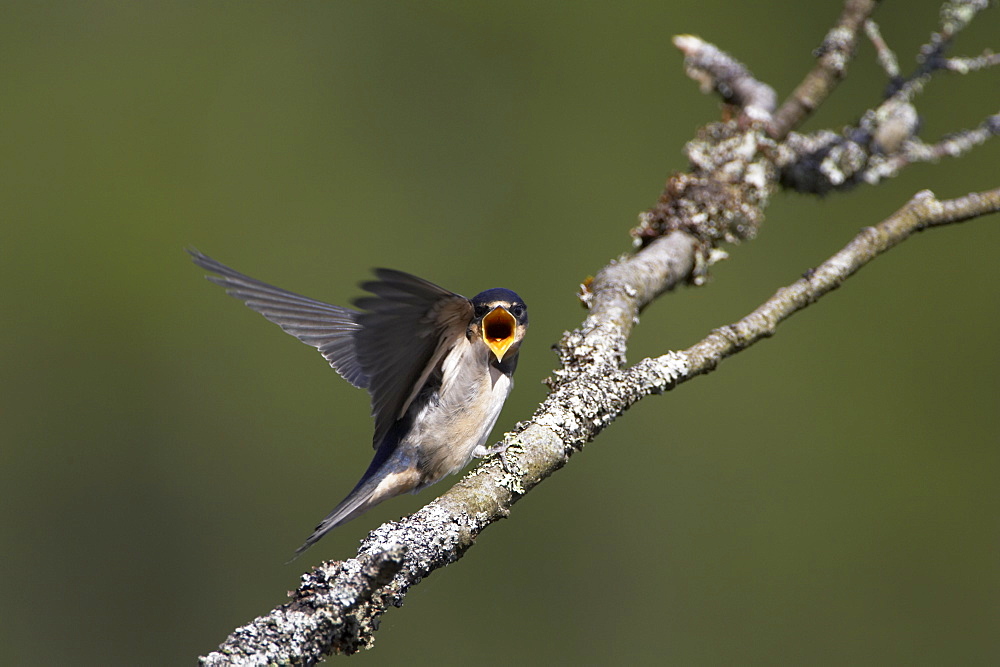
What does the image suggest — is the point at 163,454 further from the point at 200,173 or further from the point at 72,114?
the point at 72,114

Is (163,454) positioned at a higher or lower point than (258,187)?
lower

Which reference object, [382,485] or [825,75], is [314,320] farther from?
[825,75]

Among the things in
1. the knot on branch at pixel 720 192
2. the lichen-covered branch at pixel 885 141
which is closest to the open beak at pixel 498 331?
the knot on branch at pixel 720 192

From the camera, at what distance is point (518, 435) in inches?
61.5

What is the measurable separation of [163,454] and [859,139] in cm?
333

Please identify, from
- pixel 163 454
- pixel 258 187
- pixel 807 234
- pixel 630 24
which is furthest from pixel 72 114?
pixel 807 234

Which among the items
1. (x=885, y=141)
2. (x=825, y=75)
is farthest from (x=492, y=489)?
(x=825, y=75)

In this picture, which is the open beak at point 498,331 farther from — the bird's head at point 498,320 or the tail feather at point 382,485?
the tail feather at point 382,485

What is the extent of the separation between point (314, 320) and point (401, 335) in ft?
1.47

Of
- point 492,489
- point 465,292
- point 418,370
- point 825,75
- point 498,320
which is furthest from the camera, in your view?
point 465,292

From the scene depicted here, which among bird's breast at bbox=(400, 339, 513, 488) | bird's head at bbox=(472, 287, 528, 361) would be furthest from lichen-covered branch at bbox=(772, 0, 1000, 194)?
bird's breast at bbox=(400, 339, 513, 488)

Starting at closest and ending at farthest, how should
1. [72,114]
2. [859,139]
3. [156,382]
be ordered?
[859,139]
[156,382]
[72,114]

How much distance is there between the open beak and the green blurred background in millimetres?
1674

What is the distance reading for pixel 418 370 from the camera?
6.28 feet
